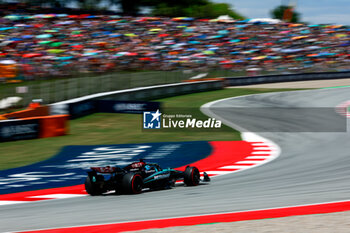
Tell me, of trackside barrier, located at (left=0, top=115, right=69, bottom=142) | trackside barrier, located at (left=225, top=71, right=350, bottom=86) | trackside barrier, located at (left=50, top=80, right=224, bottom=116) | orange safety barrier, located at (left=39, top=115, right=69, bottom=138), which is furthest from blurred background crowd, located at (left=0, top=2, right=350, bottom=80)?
trackside barrier, located at (left=0, top=115, right=69, bottom=142)

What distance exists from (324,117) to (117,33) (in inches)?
1004

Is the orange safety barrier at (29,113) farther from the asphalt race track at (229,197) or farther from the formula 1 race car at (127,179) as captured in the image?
the formula 1 race car at (127,179)

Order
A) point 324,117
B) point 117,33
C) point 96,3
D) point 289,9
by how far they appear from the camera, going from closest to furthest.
Result: point 324,117
point 117,33
point 96,3
point 289,9

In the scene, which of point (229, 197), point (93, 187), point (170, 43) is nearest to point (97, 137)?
point (93, 187)

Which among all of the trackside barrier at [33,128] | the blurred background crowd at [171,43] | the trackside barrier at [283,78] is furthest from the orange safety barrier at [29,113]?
the trackside barrier at [283,78]

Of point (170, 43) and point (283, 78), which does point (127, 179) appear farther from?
point (170, 43)

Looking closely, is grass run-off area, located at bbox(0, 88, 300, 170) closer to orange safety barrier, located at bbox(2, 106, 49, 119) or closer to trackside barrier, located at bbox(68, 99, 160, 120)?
trackside barrier, located at bbox(68, 99, 160, 120)

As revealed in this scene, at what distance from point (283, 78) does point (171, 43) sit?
9382 mm

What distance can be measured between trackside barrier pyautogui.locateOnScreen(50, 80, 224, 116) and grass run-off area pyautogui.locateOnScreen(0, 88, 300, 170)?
0.49 meters

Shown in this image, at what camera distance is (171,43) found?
4066 centimetres

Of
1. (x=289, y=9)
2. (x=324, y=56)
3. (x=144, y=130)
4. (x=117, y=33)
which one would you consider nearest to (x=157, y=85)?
(x=144, y=130)

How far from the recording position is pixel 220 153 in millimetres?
A: 12672

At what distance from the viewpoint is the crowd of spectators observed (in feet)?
113

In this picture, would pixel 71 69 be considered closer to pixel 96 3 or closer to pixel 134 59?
pixel 134 59
